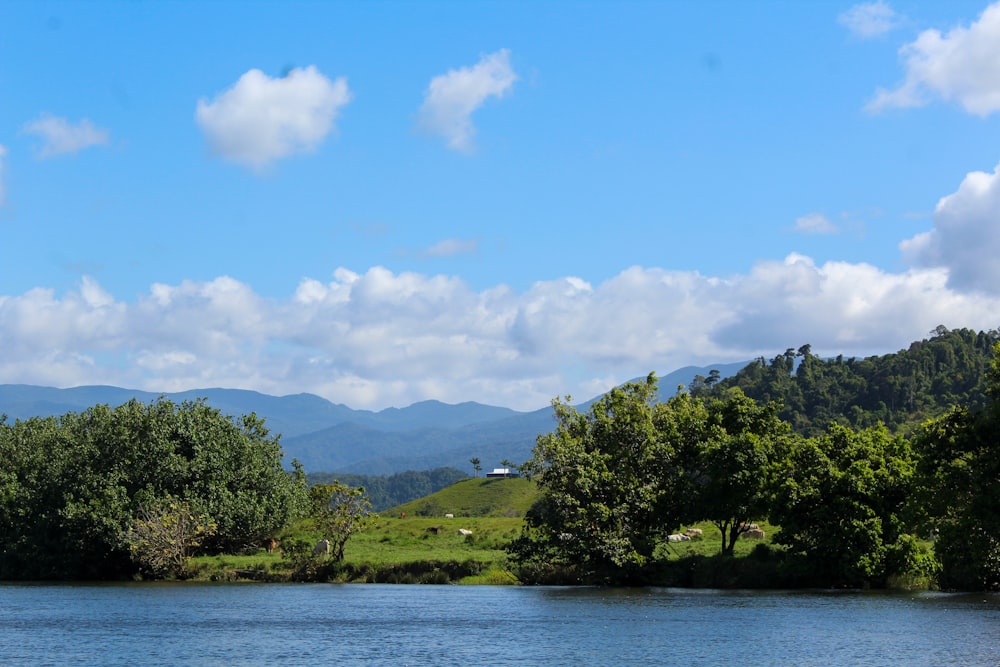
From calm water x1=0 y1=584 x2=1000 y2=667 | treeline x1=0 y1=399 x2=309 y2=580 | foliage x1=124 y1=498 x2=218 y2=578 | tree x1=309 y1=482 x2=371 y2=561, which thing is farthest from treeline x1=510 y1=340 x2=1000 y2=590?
foliage x1=124 y1=498 x2=218 y2=578

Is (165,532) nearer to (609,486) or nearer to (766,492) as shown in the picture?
(609,486)

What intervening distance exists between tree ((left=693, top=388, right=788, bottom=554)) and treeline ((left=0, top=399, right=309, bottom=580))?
32.7 meters

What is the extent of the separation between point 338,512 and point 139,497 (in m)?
14.5

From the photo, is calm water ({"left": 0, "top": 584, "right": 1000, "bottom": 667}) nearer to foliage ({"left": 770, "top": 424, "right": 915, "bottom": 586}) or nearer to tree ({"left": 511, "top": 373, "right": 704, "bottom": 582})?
foliage ({"left": 770, "top": 424, "right": 915, "bottom": 586})

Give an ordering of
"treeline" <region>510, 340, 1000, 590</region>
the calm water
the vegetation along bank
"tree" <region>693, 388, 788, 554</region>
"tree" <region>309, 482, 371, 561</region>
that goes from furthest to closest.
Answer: "tree" <region>309, 482, 371, 561</region> → "tree" <region>693, 388, 788, 554</region> → the vegetation along bank → "treeline" <region>510, 340, 1000, 590</region> → the calm water

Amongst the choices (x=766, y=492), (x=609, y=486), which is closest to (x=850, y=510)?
(x=766, y=492)

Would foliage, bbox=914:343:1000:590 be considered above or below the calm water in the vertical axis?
above

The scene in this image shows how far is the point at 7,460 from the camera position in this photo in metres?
94.6

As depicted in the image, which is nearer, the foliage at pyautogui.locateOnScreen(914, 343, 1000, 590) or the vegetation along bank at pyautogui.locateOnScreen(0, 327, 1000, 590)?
the foliage at pyautogui.locateOnScreen(914, 343, 1000, 590)

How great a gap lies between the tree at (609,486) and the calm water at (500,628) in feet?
13.3

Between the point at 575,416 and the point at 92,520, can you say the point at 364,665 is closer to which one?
the point at 575,416

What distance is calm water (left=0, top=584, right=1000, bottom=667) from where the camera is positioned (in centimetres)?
4104

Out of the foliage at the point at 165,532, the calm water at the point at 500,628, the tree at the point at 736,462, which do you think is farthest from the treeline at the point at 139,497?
the tree at the point at 736,462

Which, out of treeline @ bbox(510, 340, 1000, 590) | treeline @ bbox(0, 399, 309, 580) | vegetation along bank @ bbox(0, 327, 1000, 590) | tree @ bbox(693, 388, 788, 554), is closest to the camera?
treeline @ bbox(510, 340, 1000, 590)
